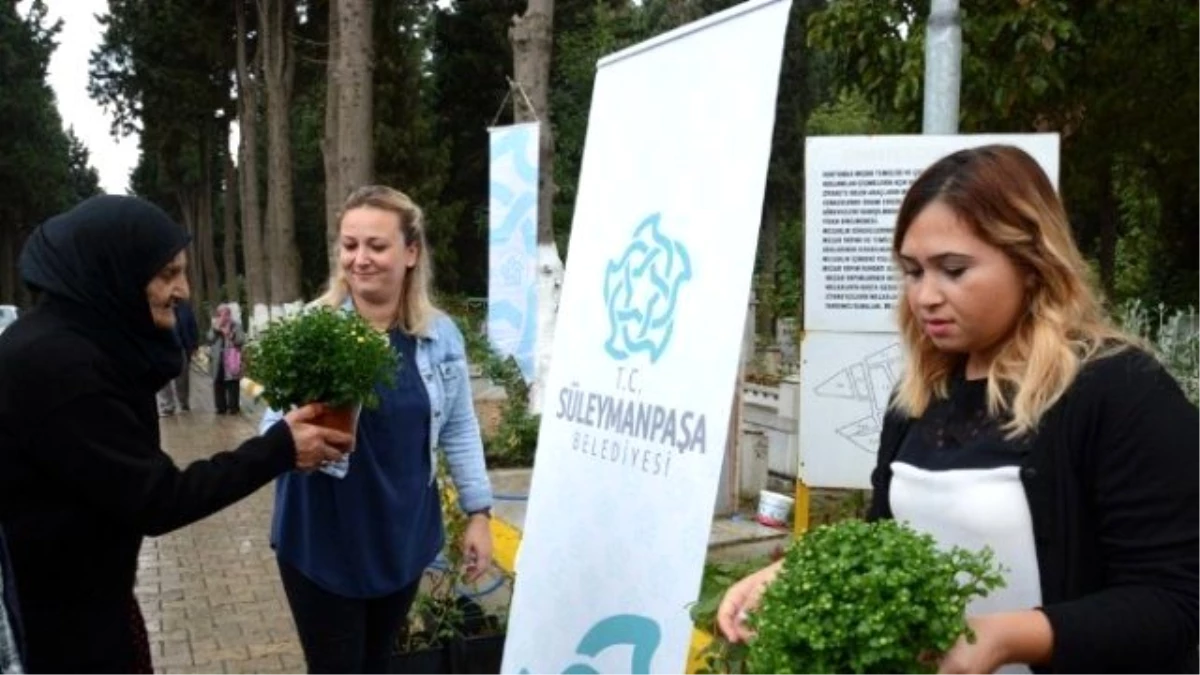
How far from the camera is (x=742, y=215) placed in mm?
2748

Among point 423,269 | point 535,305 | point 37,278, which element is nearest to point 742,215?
point 423,269

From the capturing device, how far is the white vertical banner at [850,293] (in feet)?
13.9

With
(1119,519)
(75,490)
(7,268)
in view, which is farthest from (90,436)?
(7,268)

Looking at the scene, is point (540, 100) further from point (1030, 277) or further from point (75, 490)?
point (1030, 277)

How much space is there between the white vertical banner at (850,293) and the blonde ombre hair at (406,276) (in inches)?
59.4

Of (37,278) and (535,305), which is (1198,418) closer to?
(37,278)

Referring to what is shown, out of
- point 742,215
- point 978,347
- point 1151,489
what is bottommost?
point 1151,489

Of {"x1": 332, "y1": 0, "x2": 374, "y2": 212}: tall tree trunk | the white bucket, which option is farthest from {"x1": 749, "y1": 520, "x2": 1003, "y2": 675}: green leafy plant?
{"x1": 332, "y1": 0, "x2": 374, "y2": 212}: tall tree trunk

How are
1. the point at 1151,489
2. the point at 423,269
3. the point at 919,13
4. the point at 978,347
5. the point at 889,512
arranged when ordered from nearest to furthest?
1. the point at 1151,489
2. the point at 978,347
3. the point at 889,512
4. the point at 423,269
5. the point at 919,13

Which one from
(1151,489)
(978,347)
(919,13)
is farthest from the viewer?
(919,13)

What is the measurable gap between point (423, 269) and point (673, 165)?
89 cm

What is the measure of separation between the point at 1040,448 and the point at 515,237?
8.24 metres

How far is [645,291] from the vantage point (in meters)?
3.13

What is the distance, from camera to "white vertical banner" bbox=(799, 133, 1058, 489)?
4223mm
